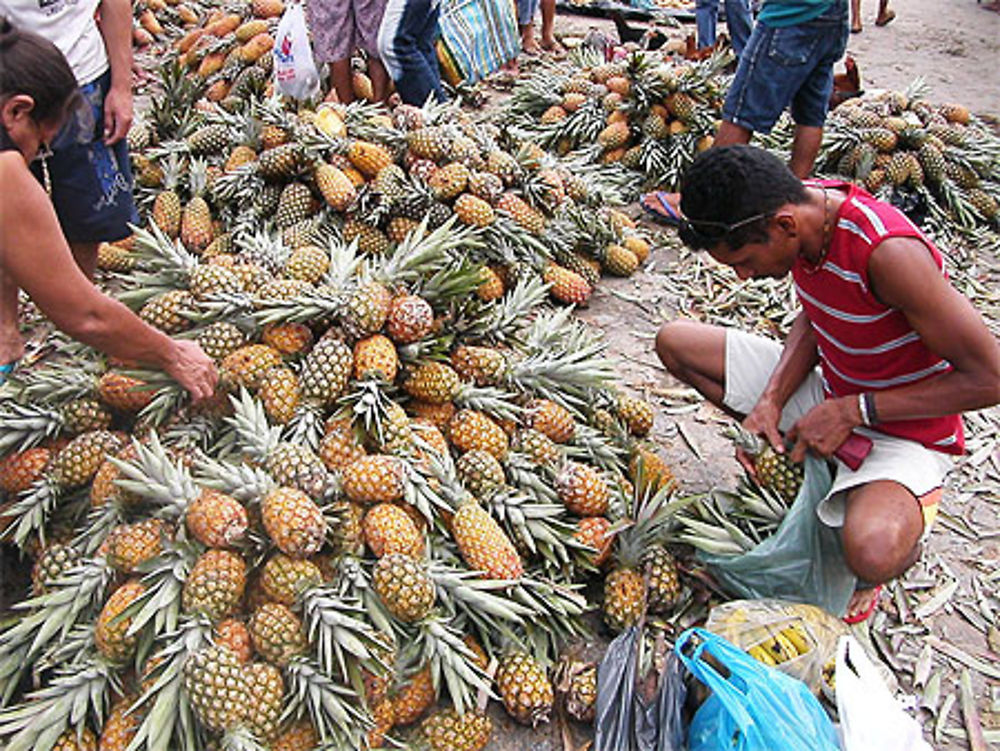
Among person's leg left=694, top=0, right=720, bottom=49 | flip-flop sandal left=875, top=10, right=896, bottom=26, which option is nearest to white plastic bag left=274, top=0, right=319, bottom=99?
person's leg left=694, top=0, right=720, bottom=49

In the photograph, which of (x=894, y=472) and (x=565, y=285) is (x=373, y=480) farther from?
(x=565, y=285)

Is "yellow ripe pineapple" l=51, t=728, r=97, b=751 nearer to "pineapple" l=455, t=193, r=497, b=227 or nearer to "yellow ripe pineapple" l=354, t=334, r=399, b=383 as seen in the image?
"yellow ripe pineapple" l=354, t=334, r=399, b=383

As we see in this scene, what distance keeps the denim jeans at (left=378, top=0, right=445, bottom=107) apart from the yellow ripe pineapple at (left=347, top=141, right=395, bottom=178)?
1.57 m

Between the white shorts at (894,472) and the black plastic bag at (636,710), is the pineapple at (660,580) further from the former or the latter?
the white shorts at (894,472)

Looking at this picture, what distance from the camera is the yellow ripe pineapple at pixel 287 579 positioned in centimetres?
254

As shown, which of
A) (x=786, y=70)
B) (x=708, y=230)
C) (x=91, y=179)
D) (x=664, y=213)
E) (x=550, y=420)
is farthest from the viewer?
(x=664, y=213)

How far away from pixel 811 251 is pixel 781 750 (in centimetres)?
170

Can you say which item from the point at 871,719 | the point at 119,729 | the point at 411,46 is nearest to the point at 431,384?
the point at 119,729

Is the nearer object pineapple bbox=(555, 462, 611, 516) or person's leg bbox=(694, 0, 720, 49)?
pineapple bbox=(555, 462, 611, 516)

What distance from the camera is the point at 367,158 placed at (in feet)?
15.3

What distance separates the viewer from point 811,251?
293 centimetres

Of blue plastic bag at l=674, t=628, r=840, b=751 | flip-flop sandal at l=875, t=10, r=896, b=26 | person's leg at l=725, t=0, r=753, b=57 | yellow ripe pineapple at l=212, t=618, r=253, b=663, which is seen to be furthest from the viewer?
flip-flop sandal at l=875, t=10, r=896, b=26

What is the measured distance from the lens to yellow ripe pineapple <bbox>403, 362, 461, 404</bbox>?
3227 mm

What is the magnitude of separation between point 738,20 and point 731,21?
0.30 feet
